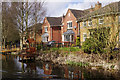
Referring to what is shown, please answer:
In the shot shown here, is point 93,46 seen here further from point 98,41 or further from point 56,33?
point 56,33

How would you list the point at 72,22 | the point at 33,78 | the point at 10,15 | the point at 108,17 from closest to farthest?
the point at 33,78, the point at 108,17, the point at 10,15, the point at 72,22

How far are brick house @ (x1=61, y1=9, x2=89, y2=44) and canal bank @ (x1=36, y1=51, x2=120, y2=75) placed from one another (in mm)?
14003

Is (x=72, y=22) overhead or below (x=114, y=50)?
overhead

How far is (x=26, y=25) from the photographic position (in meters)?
25.1

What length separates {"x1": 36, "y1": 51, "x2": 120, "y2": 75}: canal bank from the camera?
37.8 ft

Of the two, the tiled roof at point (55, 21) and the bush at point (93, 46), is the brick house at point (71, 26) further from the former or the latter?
the bush at point (93, 46)

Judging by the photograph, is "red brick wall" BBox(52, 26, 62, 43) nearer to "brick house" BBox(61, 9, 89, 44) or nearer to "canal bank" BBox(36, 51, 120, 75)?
"brick house" BBox(61, 9, 89, 44)

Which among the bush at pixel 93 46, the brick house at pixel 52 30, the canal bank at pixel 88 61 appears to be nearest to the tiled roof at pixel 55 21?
the brick house at pixel 52 30

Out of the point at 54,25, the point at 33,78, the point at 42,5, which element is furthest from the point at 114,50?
the point at 54,25

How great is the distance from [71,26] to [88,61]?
19.2 meters

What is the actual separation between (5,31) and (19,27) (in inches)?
322

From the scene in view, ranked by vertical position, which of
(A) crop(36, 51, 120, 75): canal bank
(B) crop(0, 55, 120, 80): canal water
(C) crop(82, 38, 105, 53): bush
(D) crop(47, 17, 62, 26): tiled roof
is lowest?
(B) crop(0, 55, 120, 80): canal water

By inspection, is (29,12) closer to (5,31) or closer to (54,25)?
(5,31)

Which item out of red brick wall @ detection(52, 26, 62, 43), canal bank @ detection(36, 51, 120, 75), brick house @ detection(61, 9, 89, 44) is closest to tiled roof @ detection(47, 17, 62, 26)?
red brick wall @ detection(52, 26, 62, 43)
